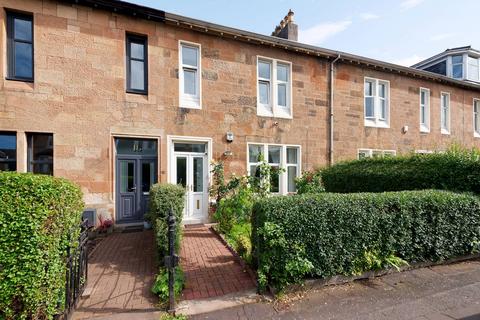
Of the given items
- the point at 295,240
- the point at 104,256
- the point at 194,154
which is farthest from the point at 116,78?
the point at 295,240

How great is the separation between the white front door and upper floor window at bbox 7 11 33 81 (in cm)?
479

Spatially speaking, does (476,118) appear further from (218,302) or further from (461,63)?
(218,302)

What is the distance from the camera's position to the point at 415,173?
645 centimetres

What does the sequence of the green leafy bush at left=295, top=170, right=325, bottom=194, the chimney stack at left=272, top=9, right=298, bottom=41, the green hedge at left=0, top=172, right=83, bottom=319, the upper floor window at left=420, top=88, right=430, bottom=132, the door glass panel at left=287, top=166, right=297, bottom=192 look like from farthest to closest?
the upper floor window at left=420, top=88, right=430, bottom=132
the chimney stack at left=272, top=9, right=298, bottom=41
the door glass panel at left=287, top=166, right=297, bottom=192
the green leafy bush at left=295, top=170, right=325, bottom=194
the green hedge at left=0, top=172, right=83, bottom=319

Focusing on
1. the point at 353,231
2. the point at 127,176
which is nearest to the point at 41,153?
the point at 127,176

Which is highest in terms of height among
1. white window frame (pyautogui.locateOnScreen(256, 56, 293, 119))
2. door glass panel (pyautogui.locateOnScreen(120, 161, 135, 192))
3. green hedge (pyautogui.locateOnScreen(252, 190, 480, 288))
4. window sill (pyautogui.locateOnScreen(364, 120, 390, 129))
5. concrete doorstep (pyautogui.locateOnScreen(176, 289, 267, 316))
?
white window frame (pyautogui.locateOnScreen(256, 56, 293, 119))

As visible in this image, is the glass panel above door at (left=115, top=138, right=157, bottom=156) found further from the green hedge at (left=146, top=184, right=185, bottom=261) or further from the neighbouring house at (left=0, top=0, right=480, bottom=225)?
the green hedge at (left=146, top=184, right=185, bottom=261)

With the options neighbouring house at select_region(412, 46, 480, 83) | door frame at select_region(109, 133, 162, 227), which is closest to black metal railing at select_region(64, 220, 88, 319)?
door frame at select_region(109, 133, 162, 227)

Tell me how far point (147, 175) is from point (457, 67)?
20.3 meters

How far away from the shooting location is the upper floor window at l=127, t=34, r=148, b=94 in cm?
818

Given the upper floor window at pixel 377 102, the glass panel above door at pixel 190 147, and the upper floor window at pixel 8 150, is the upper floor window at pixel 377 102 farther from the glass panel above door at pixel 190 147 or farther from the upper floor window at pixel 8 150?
the upper floor window at pixel 8 150

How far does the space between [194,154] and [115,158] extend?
2.48 metres

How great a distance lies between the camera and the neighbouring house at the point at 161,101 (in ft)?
23.4

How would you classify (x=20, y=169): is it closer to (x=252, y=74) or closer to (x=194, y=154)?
(x=194, y=154)
